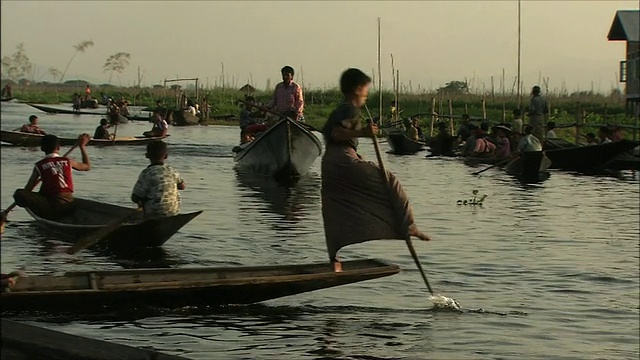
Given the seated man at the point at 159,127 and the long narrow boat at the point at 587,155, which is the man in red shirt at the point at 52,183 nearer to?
the long narrow boat at the point at 587,155

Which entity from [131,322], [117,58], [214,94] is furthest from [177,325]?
[117,58]

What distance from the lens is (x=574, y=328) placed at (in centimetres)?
686

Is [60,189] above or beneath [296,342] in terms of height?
above

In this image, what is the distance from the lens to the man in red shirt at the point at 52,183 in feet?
30.6

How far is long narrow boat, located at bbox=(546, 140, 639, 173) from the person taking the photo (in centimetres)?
2005

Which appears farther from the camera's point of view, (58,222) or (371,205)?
(58,222)

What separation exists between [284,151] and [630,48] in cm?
2205

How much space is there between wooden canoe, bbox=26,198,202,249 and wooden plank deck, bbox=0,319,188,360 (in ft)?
18.8

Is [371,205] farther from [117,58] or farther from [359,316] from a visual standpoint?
[117,58]

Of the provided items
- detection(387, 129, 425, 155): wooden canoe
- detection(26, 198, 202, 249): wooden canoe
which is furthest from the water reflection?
detection(387, 129, 425, 155): wooden canoe

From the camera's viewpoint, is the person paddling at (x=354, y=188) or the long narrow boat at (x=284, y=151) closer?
the person paddling at (x=354, y=188)

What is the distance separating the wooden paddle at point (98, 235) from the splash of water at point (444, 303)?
259 cm

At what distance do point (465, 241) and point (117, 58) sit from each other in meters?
96.1

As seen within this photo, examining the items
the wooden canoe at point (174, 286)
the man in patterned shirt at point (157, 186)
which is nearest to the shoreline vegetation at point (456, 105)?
the man in patterned shirt at point (157, 186)
